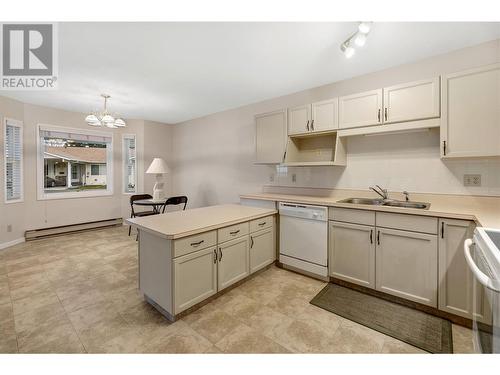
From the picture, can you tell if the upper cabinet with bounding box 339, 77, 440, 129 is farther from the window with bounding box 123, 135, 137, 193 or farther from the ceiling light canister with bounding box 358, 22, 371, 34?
the window with bounding box 123, 135, 137, 193

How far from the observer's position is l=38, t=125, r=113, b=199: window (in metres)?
4.20

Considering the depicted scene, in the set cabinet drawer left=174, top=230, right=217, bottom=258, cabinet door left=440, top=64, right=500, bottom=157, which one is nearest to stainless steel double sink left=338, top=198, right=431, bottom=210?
cabinet door left=440, top=64, right=500, bottom=157

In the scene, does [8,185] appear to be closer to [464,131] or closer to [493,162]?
[464,131]

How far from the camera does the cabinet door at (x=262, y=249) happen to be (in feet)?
8.30

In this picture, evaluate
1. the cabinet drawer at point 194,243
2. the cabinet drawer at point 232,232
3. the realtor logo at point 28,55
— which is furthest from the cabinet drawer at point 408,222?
the realtor logo at point 28,55

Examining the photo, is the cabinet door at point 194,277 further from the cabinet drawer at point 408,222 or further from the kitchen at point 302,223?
the cabinet drawer at point 408,222

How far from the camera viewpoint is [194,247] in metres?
1.90

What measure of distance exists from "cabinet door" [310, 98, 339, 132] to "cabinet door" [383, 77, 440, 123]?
51 cm

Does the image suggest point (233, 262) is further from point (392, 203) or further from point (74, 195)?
point (74, 195)

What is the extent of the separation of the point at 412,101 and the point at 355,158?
854 mm

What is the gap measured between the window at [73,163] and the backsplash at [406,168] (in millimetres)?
4527

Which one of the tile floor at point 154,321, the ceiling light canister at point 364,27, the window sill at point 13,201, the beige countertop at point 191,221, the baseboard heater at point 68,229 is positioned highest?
the ceiling light canister at point 364,27

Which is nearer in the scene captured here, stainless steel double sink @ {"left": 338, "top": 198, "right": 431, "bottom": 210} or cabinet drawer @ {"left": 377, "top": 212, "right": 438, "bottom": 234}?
cabinet drawer @ {"left": 377, "top": 212, "right": 438, "bottom": 234}

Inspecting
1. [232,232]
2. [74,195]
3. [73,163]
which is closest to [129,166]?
[73,163]
